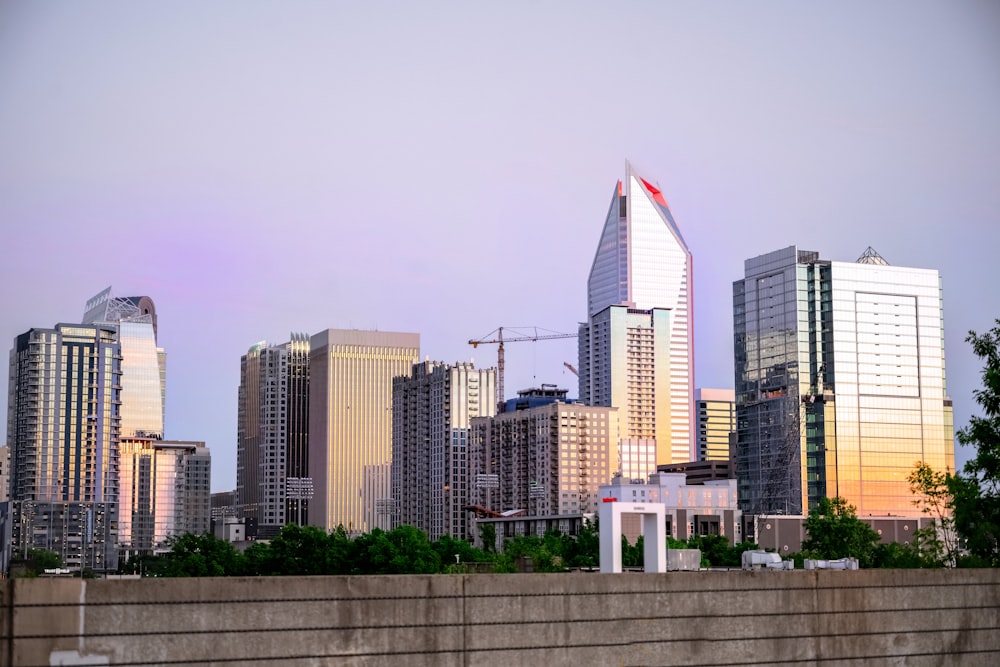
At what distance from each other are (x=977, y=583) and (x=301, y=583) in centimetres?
2120

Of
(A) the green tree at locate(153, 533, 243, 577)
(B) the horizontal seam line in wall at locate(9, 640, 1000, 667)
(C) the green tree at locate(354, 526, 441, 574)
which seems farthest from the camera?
(A) the green tree at locate(153, 533, 243, 577)

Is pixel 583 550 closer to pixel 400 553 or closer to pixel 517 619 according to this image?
pixel 400 553

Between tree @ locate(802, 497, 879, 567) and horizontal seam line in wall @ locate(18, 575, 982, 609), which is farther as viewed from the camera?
tree @ locate(802, 497, 879, 567)

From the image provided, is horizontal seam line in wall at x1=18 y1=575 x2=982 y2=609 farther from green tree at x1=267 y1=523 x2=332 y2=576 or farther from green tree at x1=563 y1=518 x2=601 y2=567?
green tree at x1=563 y1=518 x2=601 y2=567

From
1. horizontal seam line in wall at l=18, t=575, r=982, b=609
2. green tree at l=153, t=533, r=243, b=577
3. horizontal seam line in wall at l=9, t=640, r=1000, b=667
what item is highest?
horizontal seam line in wall at l=18, t=575, r=982, b=609

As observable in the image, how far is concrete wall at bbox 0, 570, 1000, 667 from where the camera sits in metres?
29.3

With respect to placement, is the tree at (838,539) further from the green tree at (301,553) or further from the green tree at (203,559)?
the green tree at (203,559)

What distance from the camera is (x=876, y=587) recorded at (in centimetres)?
3888

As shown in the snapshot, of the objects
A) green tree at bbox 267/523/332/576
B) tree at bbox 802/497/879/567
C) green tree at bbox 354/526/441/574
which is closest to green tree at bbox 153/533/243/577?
green tree at bbox 267/523/332/576

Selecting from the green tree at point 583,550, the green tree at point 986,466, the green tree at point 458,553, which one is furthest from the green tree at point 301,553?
the green tree at point 986,466

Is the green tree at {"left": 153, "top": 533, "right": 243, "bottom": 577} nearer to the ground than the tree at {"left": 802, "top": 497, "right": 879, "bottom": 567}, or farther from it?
nearer to the ground

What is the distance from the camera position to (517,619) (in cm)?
3378

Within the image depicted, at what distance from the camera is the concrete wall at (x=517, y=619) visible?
96.2ft

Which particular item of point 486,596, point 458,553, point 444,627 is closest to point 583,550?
point 458,553
